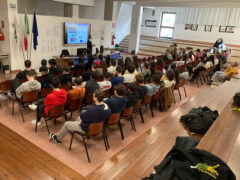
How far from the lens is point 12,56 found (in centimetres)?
732

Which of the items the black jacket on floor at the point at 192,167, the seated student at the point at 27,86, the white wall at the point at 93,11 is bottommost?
the seated student at the point at 27,86

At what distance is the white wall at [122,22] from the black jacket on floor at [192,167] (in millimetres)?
14542

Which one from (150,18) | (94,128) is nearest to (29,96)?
(94,128)

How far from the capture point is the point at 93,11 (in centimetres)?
1272

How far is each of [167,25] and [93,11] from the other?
6320 mm

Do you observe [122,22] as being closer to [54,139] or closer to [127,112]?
[127,112]

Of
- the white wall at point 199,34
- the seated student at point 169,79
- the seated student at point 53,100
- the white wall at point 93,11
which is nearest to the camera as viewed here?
the seated student at point 53,100

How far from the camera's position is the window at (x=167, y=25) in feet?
51.1

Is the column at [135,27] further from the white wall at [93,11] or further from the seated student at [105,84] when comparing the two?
the seated student at [105,84]

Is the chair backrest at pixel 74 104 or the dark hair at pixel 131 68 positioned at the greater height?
the dark hair at pixel 131 68

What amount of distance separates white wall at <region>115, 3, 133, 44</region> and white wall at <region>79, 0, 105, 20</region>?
2185 mm

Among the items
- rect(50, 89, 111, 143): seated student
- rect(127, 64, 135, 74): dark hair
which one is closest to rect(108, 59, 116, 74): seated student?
rect(127, 64, 135, 74): dark hair

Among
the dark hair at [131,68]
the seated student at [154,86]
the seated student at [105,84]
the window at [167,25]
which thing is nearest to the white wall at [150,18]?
the window at [167,25]

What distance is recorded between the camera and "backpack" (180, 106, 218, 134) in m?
2.90
